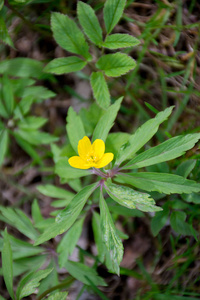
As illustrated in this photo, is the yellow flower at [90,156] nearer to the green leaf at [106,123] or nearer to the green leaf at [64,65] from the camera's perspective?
the green leaf at [106,123]

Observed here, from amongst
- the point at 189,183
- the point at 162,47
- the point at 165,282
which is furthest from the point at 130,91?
the point at 165,282

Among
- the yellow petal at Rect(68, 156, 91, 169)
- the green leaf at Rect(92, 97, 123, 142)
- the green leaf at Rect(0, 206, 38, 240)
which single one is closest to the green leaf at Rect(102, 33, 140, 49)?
the green leaf at Rect(92, 97, 123, 142)

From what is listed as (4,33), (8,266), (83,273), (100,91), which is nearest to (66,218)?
(8,266)

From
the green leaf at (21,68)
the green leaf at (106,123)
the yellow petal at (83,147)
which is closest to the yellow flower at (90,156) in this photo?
the yellow petal at (83,147)

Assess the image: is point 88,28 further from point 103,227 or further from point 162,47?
point 103,227

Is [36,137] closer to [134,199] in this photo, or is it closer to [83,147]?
[83,147]

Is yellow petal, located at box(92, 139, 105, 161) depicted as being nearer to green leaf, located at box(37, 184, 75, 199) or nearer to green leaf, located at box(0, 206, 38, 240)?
green leaf, located at box(37, 184, 75, 199)

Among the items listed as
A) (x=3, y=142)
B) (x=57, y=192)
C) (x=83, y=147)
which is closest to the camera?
(x=83, y=147)
